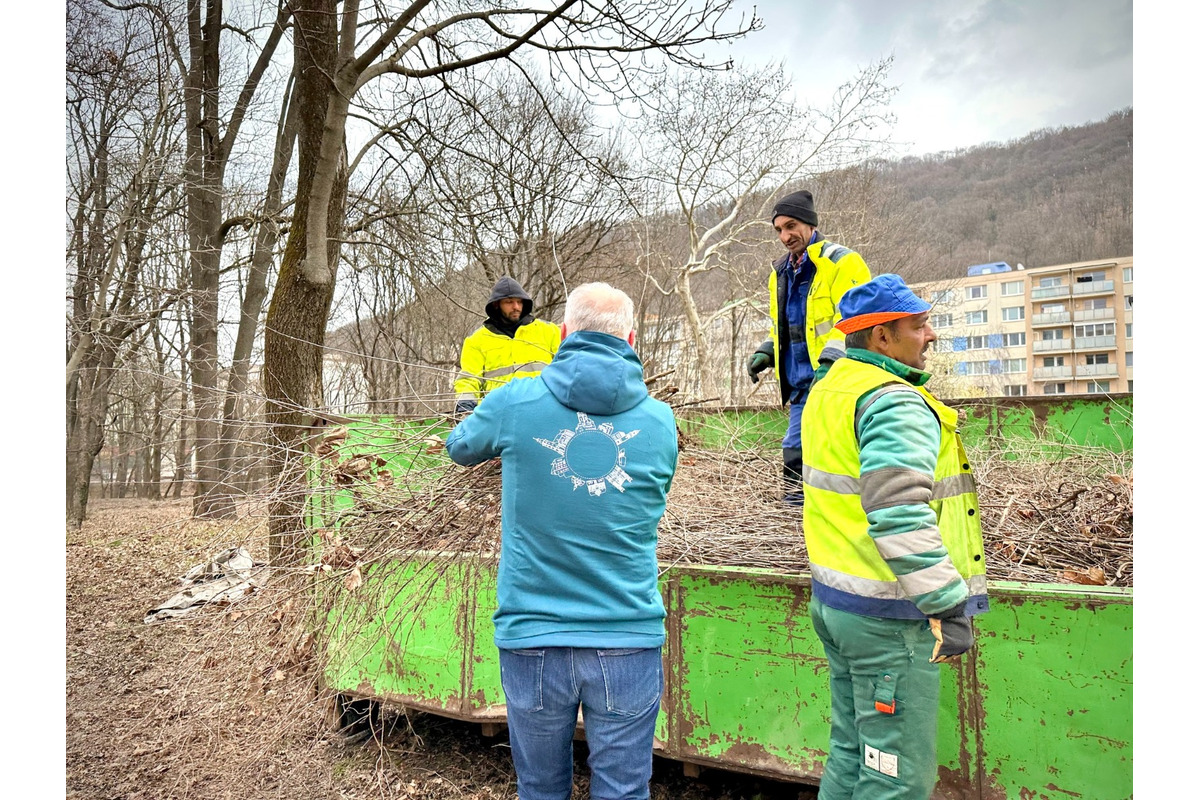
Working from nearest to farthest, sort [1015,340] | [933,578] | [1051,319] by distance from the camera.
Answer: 1. [933,578]
2. [1051,319]
3. [1015,340]

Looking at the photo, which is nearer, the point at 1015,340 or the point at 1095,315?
the point at 1095,315

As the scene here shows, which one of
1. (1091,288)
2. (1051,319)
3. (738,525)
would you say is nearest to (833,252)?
(738,525)

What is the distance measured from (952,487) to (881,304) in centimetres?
51

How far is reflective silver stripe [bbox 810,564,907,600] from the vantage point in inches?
70.9

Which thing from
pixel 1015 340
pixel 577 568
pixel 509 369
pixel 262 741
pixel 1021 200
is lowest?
pixel 262 741

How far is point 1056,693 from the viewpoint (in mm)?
2119

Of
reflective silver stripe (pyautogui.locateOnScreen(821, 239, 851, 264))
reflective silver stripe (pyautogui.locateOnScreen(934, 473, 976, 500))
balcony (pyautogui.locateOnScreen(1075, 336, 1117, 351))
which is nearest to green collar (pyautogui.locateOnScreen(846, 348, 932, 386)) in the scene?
reflective silver stripe (pyautogui.locateOnScreen(934, 473, 976, 500))

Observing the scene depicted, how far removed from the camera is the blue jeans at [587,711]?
1.75 m

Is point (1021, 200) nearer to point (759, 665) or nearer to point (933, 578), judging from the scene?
point (759, 665)

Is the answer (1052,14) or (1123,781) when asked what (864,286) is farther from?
(1052,14)

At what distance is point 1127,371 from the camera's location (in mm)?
3803

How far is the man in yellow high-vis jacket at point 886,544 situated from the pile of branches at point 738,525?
0.77 meters

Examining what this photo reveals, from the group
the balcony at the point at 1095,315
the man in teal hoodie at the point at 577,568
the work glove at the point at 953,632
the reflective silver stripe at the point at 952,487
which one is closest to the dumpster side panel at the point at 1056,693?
the reflective silver stripe at the point at 952,487

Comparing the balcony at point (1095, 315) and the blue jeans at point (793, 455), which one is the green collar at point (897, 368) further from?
the balcony at point (1095, 315)
